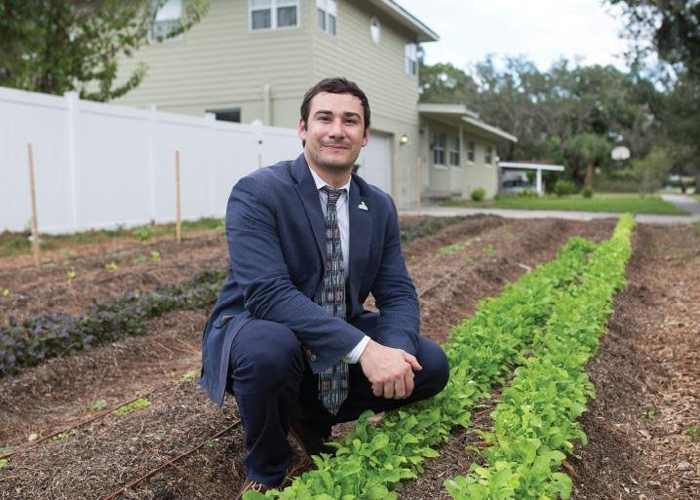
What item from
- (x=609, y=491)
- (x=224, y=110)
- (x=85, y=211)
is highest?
(x=224, y=110)

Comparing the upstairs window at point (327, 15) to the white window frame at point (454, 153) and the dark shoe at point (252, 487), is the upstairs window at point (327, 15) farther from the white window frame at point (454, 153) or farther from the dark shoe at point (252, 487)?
the dark shoe at point (252, 487)

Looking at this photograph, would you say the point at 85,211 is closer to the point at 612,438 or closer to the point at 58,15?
the point at 58,15

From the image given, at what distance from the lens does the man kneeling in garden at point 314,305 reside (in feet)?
9.09

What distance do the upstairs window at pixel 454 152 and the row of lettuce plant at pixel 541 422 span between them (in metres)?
23.9

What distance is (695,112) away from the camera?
2089 cm

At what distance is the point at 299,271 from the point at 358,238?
308mm

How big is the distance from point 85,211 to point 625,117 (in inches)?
1942

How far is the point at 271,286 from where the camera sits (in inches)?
111

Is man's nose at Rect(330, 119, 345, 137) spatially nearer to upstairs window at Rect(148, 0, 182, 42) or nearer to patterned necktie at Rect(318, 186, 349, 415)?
patterned necktie at Rect(318, 186, 349, 415)

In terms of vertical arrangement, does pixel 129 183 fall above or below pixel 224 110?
below

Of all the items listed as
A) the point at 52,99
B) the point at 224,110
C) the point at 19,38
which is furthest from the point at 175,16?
the point at 52,99

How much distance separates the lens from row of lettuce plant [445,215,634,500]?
241 cm

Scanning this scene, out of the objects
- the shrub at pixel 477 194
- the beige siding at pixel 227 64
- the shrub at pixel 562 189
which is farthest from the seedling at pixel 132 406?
the shrub at pixel 562 189

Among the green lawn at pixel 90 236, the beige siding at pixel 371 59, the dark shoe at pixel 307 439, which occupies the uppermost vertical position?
the beige siding at pixel 371 59
